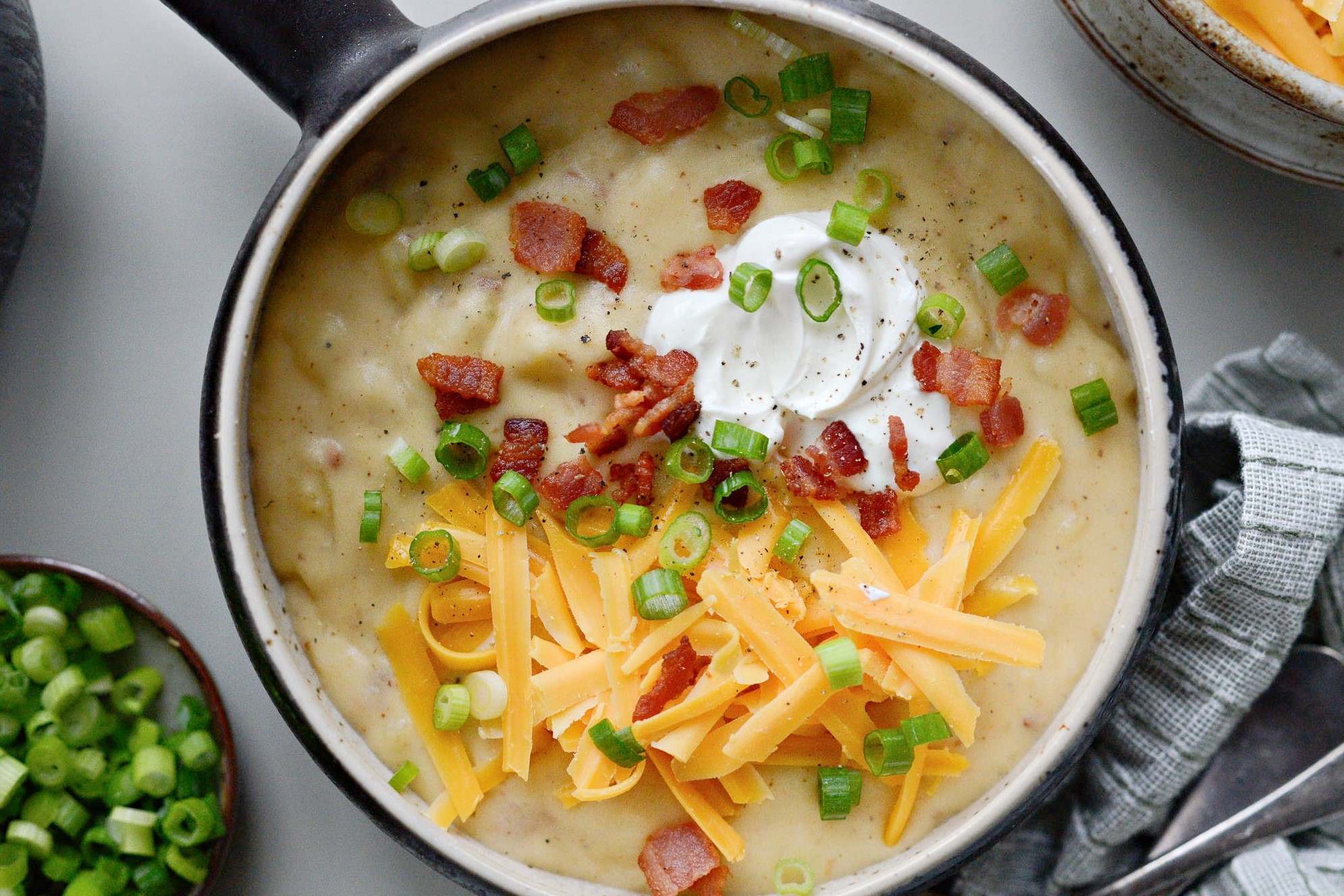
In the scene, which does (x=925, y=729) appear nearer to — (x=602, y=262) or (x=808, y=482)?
(x=808, y=482)

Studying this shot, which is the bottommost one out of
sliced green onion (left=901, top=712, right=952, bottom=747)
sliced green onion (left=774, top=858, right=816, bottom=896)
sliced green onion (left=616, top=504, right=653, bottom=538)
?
sliced green onion (left=774, top=858, right=816, bottom=896)

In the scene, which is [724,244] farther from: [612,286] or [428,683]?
[428,683]

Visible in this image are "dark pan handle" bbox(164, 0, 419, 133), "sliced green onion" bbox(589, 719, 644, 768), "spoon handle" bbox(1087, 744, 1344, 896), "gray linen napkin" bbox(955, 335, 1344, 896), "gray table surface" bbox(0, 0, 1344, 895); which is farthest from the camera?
"gray table surface" bbox(0, 0, 1344, 895)

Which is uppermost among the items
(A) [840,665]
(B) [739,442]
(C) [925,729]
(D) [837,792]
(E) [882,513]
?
(B) [739,442]

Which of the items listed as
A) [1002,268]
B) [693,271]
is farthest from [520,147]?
[1002,268]

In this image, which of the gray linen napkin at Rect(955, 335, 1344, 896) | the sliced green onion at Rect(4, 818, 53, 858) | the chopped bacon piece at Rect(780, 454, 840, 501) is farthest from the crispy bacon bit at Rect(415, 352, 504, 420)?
the gray linen napkin at Rect(955, 335, 1344, 896)

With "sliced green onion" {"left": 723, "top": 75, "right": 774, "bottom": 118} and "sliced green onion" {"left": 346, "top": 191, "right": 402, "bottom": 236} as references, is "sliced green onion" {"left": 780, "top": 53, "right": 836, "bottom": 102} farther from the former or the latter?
"sliced green onion" {"left": 346, "top": 191, "right": 402, "bottom": 236}

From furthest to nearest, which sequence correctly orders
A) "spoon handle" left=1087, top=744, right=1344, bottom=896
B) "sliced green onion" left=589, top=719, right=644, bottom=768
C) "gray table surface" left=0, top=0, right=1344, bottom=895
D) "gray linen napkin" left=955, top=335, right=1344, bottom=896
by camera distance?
"gray table surface" left=0, top=0, right=1344, bottom=895
"spoon handle" left=1087, top=744, right=1344, bottom=896
"gray linen napkin" left=955, top=335, right=1344, bottom=896
"sliced green onion" left=589, top=719, right=644, bottom=768

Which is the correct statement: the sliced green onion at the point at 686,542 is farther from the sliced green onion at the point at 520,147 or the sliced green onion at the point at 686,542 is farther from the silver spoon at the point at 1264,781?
the silver spoon at the point at 1264,781
